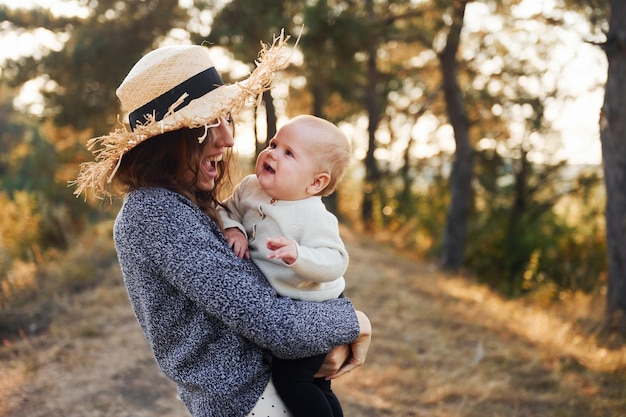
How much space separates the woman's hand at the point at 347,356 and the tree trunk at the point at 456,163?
7.48m

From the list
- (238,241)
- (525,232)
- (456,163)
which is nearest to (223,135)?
(238,241)

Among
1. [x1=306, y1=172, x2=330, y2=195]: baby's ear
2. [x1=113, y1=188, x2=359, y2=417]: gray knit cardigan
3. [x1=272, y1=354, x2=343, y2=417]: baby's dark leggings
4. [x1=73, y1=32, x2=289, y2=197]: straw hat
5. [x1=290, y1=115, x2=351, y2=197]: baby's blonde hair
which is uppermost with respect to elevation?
[x1=73, y1=32, x2=289, y2=197]: straw hat

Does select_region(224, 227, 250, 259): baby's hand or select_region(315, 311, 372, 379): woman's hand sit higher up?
select_region(224, 227, 250, 259): baby's hand

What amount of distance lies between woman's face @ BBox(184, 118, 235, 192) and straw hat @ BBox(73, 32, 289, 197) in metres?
0.05

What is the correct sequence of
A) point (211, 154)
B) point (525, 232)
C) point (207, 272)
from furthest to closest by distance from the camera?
point (525, 232)
point (211, 154)
point (207, 272)

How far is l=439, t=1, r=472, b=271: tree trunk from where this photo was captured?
9.34 m

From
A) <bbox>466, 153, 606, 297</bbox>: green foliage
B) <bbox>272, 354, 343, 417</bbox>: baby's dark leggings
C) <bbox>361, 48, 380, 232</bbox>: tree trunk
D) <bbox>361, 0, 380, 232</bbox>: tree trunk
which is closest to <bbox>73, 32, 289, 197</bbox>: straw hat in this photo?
<bbox>272, 354, 343, 417</bbox>: baby's dark leggings

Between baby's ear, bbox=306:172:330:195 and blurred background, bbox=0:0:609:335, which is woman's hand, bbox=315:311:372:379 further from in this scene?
blurred background, bbox=0:0:609:335

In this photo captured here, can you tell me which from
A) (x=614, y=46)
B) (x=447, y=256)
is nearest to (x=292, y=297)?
(x=614, y=46)

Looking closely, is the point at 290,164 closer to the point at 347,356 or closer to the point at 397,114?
the point at 347,356

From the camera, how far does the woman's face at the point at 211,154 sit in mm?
Result: 1614

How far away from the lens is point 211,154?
1638 mm

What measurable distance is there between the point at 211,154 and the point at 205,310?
45 cm

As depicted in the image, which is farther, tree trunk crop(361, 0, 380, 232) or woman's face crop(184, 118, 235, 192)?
tree trunk crop(361, 0, 380, 232)
